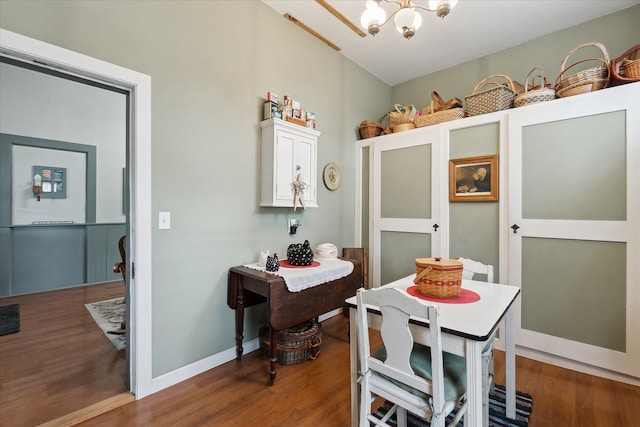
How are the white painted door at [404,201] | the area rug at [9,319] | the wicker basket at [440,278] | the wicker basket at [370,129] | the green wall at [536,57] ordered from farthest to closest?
the wicker basket at [370,129]
the white painted door at [404,201]
the area rug at [9,319]
the green wall at [536,57]
the wicker basket at [440,278]

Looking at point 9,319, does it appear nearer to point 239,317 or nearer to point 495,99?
point 239,317

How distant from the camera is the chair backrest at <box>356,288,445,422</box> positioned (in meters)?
1.06

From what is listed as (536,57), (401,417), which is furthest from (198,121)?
(536,57)

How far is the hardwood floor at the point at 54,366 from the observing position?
66.7 inches

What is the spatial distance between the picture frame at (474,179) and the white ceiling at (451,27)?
128 centimetres

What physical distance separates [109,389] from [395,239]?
2.75 metres

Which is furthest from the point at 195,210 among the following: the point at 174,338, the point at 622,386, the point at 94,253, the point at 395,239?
the point at 94,253

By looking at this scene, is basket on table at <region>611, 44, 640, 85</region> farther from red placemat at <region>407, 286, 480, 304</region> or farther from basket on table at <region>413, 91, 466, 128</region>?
red placemat at <region>407, 286, 480, 304</region>

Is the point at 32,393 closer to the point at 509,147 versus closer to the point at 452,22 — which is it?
the point at 509,147

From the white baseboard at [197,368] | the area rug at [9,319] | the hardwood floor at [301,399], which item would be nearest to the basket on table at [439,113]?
the hardwood floor at [301,399]

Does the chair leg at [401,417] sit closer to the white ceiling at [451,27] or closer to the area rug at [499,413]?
the area rug at [499,413]

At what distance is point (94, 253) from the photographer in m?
4.51

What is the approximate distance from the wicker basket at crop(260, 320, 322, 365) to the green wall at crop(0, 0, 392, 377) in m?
0.33

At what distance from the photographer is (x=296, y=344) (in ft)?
7.27
